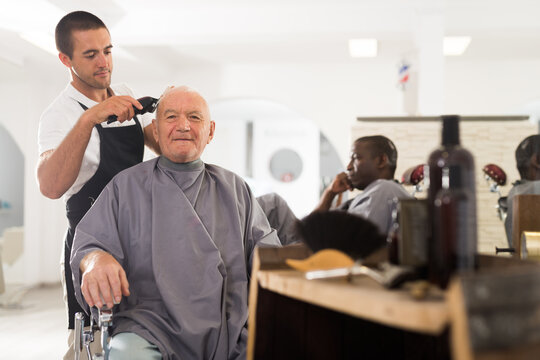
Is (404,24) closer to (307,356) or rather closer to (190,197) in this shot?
(190,197)

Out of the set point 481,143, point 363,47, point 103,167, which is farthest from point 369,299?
point 363,47

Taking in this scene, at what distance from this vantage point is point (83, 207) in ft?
8.61

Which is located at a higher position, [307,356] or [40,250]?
[307,356]

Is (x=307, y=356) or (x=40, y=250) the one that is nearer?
(x=307, y=356)

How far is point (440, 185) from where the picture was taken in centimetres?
113

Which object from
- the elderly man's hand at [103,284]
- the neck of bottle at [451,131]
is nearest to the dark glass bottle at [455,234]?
the neck of bottle at [451,131]

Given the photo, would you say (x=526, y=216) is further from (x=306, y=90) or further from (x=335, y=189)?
(x=306, y=90)

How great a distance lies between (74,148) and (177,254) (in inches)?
33.4

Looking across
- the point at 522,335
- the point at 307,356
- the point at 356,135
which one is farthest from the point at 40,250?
the point at 522,335

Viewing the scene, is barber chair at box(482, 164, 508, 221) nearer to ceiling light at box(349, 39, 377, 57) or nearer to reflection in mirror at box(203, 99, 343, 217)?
ceiling light at box(349, 39, 377, 57)

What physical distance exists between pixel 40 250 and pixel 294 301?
785 centimetres

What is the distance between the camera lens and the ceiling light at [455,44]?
6.51m

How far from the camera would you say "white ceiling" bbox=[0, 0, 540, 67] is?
584cm

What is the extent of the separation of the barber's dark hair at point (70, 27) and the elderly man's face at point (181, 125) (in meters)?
0.71
